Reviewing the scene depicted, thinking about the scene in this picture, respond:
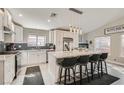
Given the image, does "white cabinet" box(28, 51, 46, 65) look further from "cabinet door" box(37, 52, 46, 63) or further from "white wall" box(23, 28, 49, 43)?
"white wall" box(23, 28, 49, 43)

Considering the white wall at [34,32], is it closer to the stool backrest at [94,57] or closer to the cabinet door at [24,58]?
the cabinet door at [24,58]

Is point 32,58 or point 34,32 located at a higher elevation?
point 34,32

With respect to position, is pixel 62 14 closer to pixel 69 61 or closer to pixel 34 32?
pixel 69 61

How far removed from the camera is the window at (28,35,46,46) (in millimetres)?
6616

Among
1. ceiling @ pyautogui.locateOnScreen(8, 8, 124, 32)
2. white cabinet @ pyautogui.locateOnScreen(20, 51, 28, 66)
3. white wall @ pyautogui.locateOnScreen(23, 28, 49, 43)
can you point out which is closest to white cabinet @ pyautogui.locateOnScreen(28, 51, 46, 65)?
white cabinet @ pyautogui.locateOnScreen(20, 51, 28, 66)

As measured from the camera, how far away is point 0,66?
2350 mm

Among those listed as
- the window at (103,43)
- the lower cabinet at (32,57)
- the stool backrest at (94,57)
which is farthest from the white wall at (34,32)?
the stool backrest at (94,57)

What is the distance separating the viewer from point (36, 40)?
6832 millimetres

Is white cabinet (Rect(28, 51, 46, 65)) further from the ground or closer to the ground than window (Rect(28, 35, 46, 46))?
closer to the ground

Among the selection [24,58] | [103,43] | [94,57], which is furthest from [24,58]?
[103,43]

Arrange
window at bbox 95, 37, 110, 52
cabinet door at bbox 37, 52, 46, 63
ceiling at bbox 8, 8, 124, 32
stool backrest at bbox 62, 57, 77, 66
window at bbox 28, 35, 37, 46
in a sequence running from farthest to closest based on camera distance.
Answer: window at bbox 28, 35, 37, 46 → window at bbox 95, 37, 110, 52 → cabinet door at bbox 37, 52, 46, 63 → ceiling at bbox 8, 8, 124, 32 → stool backrest at bbox 62, 57, 77, 66

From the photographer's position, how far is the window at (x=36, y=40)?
6616mm

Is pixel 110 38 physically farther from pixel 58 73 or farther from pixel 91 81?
pixel 58 73

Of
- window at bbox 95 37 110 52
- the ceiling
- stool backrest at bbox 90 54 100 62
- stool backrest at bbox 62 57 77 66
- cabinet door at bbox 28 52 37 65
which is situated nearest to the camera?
stool backrest at bbox 62 57 77 66
